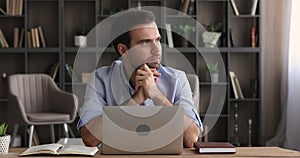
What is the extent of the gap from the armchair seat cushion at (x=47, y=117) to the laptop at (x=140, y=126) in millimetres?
3330

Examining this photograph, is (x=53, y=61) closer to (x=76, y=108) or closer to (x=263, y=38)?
(x=76, y=108)

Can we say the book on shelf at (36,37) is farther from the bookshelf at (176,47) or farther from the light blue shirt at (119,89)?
the light blue shirt at (119,89)

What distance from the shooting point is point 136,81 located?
7.36ft

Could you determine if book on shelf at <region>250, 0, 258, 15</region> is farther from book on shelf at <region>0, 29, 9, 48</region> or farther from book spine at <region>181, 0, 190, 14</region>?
book on shelf at <region>0, 29, 9, 48</region>

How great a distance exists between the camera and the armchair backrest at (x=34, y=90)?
18.4 feet

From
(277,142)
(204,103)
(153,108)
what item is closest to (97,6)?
(204,103)

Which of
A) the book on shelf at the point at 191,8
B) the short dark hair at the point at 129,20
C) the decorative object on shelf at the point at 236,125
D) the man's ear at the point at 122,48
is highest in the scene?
the book on shelf at the point at 191,8

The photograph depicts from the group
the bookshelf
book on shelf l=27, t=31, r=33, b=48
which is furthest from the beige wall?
book on shelf l=27, t=31, r=33, b=48

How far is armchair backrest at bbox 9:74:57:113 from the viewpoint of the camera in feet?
18.4

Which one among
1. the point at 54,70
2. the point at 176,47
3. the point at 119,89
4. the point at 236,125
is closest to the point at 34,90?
the point at 54,70

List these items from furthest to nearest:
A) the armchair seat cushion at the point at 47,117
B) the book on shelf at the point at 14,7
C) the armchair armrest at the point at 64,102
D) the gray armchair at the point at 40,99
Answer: the book on shelf at the point at 14,7, the armchair armrest at the point at 64,102, the gray armchair at the point at 40,99, the armchair seat cushion at the point at 47,117

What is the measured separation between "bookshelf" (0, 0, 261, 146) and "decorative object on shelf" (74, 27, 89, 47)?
0.24 ft

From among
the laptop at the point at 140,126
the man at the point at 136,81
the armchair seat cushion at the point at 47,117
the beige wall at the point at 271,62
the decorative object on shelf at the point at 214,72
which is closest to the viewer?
the laptop at the point at 140,126

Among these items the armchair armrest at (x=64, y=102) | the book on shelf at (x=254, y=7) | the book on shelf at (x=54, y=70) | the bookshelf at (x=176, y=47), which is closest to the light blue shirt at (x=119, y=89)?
the armchair armrest at (x=64, y=102)
